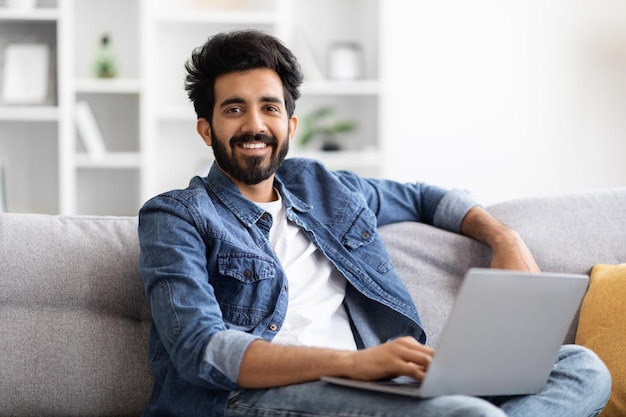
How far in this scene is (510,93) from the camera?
4684mm

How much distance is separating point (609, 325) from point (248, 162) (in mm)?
861

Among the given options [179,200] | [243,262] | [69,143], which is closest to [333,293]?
[243,262]

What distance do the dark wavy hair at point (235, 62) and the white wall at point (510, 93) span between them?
2629mm

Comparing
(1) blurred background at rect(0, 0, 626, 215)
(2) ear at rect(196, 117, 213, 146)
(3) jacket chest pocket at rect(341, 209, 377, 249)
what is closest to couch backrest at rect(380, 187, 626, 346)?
(3) jacket chest pocket at rect(341, 209, 377, 249)

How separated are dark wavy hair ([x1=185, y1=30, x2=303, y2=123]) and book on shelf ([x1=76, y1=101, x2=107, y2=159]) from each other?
7.32 feet

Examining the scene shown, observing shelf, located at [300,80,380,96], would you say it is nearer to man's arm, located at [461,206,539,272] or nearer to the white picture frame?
the white picture frame

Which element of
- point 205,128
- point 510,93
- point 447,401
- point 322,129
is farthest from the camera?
point 510,93

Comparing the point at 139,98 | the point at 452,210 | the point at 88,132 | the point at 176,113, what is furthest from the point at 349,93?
the point at 452,210

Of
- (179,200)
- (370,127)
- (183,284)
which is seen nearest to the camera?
(183,284)

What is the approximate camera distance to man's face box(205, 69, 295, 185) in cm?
191

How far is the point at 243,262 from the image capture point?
1.76m

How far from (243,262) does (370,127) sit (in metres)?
2.81

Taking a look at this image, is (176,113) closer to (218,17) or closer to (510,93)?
(218,17)

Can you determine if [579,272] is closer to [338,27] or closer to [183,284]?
[183,284]
